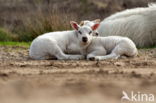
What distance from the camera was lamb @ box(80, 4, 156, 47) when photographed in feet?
46.4

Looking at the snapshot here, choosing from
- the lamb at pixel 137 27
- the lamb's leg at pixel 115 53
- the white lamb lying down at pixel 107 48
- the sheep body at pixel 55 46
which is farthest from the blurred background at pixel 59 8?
the lamb's leg at pixel 115 53

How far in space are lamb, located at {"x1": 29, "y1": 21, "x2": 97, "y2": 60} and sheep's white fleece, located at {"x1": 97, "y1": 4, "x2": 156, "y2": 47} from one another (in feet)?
11.6

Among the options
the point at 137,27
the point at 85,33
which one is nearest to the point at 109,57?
the point at 85,33

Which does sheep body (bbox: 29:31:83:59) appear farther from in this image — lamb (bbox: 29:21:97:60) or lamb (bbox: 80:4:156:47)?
lamb (bbox: 80:4:156:47)

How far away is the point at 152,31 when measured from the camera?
14.2m

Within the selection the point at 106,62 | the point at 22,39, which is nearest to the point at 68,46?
the point at 106,62

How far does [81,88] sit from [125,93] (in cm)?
59

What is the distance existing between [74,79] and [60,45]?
354cm

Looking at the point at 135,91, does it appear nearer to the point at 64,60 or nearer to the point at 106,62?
the point at 106,62

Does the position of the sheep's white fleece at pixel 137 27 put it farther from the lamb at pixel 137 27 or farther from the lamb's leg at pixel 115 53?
the lamb's leg at pixel 115 53

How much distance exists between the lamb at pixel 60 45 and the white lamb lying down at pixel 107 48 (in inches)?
6.6

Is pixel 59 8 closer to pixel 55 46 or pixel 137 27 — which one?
pixel 137 27

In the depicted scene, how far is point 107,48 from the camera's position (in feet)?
35.5

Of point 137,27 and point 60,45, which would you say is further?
point 137,27
